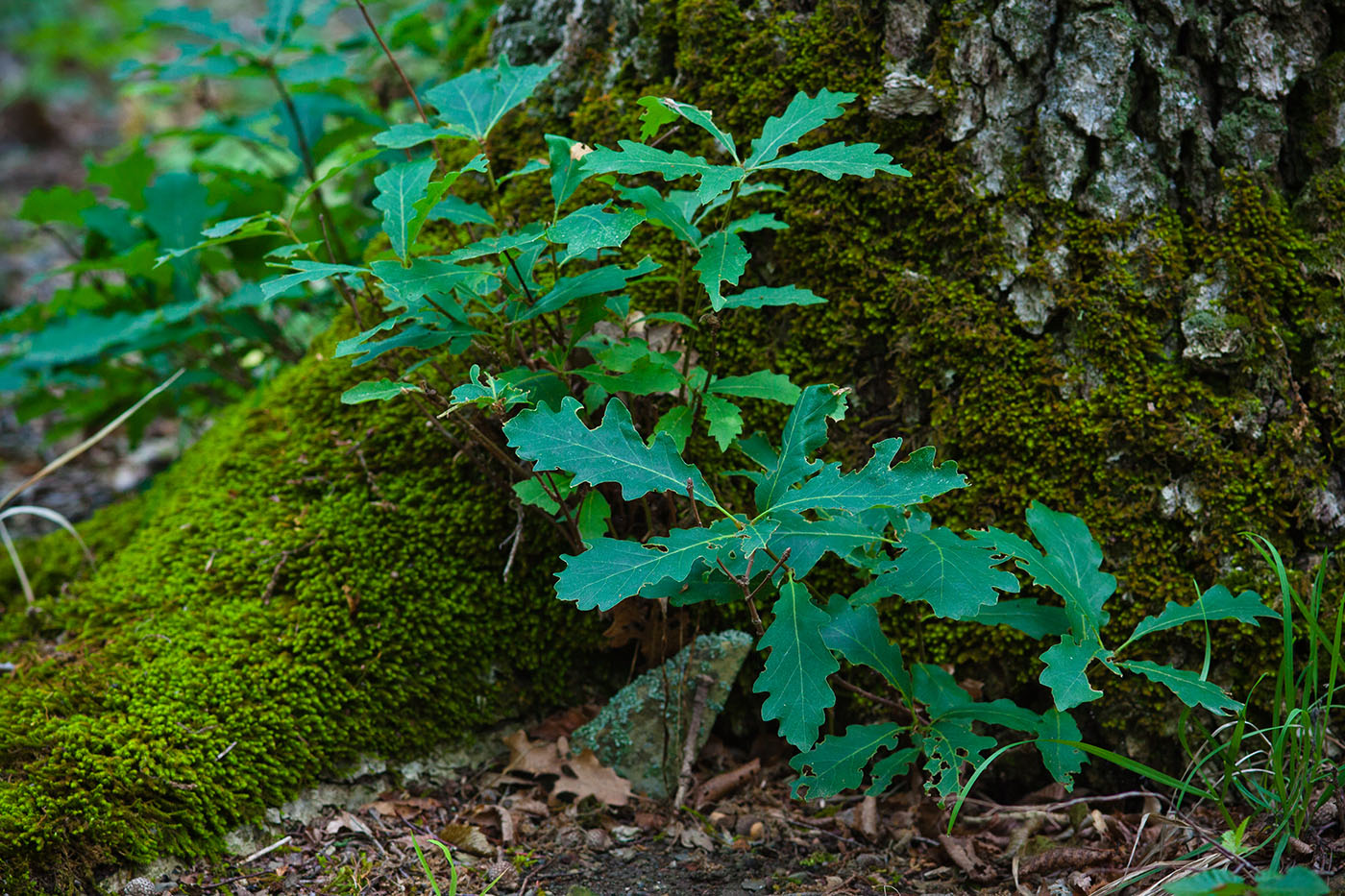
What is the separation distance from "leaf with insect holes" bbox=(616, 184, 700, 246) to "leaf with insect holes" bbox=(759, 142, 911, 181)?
0.24m

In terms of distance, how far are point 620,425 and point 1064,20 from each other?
147cm

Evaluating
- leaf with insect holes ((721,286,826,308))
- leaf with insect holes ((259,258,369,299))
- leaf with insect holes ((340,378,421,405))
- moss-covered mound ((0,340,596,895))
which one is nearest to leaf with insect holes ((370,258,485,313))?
leaf with insect holes ((259,258,369,299))

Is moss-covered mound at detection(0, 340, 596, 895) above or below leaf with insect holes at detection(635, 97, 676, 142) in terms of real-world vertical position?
below

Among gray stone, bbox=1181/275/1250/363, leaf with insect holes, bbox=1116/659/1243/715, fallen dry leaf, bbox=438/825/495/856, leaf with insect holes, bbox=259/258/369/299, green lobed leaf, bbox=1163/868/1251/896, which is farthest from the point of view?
gray stone, bbox=1181/275/1250/363

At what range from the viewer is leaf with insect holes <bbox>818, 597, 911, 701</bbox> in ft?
5.53

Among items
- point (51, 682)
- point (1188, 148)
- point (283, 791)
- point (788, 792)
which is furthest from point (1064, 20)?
point (51, 682)

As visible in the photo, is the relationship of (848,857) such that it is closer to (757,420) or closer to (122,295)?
(757,420)

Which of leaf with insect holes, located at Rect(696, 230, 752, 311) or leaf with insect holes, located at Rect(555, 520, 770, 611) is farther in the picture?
leaf with insect holes, located at Rect(696, 230, 752, 311)

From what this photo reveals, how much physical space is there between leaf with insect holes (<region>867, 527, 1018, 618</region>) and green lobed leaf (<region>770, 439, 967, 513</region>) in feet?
0.42

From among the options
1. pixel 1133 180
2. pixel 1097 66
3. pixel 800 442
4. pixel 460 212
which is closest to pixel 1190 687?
pixel 800 442

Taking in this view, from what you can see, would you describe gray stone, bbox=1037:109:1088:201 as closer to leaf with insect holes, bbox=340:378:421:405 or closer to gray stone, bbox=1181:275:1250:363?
gray stone, bbox=1181:275:1250:363

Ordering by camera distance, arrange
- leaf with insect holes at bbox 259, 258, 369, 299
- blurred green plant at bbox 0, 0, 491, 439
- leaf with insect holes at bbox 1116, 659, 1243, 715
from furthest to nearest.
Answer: blurred green plant at bbox 0, 0, 491, 439
leaf with insect holes at bbox 259, 258, 369, 299
leaf with insect holes at bbox 1116, 659, 1243, 715

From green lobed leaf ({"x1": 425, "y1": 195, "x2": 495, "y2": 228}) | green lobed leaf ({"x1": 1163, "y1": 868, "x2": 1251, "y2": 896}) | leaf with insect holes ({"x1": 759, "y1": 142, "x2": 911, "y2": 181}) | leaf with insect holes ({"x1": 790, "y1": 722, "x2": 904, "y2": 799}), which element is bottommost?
leaf with insect holes ({"x1": 790, "y1": 722, "x2": 904, "y2": 799})

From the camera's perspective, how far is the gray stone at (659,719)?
209 centimetres
